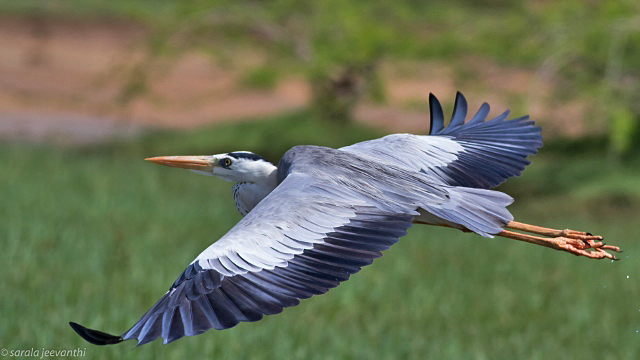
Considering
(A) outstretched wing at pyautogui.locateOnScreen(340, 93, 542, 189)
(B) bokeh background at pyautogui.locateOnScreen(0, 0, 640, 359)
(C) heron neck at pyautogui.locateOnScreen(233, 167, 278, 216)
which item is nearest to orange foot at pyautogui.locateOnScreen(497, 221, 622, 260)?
(A) outstretched wing at pyautogui.locateOnScreen(340, 93, 542, 189)

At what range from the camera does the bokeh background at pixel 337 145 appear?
20.8 feet

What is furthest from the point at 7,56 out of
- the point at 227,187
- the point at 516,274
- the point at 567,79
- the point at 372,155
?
the point at 372,155

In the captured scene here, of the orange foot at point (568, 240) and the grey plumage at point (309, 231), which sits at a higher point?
the orange foot at point (568, 240)

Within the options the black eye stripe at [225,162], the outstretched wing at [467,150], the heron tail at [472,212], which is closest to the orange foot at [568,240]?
the heron tail at [472,212]

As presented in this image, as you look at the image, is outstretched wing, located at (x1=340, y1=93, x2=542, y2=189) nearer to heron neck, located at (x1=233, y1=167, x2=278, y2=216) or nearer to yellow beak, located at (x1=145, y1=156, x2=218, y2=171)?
heron neck, located at (x1=233, y1=167, x2=278, y2=216)

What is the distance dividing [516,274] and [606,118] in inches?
198

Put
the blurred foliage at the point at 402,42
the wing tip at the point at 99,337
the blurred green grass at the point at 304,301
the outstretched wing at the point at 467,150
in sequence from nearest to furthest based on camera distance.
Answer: the wing tip at the point at 99,337
the outstretched wing at the point at 467,150
the blurred green grass at the point at 304,301
the blurred foliage at the point at 402,42

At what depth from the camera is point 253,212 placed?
112 inches

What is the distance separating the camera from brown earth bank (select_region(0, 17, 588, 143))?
19969mm

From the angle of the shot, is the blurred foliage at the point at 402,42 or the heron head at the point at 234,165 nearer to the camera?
the heron head at the point at 234,165

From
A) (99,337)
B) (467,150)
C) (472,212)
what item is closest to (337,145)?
(467,150)

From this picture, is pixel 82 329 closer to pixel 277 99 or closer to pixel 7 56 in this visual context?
pixel 277 99

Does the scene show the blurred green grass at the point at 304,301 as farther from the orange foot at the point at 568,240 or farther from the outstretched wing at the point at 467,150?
the orange foot at the point at 568,240

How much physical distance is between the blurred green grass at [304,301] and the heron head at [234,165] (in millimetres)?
2389
